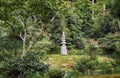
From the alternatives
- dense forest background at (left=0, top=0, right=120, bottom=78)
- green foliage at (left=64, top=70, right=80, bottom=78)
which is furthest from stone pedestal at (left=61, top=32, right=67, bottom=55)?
green foliage at (left=64, top=70, right=80, bottom=78)

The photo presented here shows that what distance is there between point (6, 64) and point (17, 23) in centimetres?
320

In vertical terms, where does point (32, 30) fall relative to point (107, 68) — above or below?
above

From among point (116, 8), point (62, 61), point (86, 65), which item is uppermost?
point (116, 8)

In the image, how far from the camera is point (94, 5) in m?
15.3

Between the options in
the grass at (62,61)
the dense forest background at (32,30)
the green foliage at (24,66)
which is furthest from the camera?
the grass at (62,61)

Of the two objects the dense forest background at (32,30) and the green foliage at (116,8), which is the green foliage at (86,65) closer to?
the dense forest background at (32,30)

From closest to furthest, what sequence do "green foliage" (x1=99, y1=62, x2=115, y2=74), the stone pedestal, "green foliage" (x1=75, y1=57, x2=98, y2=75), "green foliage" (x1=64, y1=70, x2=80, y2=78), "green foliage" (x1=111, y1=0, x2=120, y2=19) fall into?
1. "green foliage" (x1=64, y1=70, x2=80, y2=78)
2. "green foliage" (x1=75, y1=57, x2=98, y2=75)
3. "green foliage" (x1=99, y1=62, x2=115, y2=74)
4. "green foliage" (x1=111, y1=0, x2=120, y2=19)
5. the stone pedestal

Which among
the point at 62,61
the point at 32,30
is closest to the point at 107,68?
the point at 32,30

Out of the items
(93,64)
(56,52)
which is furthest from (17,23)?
(56,52)

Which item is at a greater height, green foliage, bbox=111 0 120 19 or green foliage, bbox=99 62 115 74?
green foliage, bbox=111 0 120 19

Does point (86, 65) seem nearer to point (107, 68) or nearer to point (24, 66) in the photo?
point (107, 68)

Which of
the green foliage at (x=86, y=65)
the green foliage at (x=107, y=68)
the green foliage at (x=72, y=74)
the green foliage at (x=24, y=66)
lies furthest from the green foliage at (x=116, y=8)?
the green foliage at (x=24, y=66)

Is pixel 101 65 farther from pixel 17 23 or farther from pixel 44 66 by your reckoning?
pixel 17 23

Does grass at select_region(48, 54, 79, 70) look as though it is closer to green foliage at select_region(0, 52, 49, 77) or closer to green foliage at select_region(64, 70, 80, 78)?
green foliage at select_region(64, 70, 80, 78)
